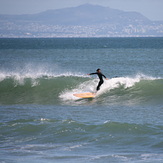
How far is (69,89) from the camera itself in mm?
21406

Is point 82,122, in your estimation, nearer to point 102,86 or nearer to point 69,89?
point 102,86

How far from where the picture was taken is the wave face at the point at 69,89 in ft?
60.8

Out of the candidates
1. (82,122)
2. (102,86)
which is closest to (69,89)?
(102,86)

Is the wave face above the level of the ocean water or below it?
above

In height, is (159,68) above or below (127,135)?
above

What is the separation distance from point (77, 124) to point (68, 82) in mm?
9895

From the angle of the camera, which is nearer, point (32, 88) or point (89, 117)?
point (89, 117)

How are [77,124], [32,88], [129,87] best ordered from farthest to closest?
[32,88]
[129,87]
[77,124]

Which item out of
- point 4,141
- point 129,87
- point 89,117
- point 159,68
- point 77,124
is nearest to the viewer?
point 4,141

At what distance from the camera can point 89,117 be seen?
45.6ft

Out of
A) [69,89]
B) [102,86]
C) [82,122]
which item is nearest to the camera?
[82,122]

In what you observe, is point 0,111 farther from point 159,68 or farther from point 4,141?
point 159,68

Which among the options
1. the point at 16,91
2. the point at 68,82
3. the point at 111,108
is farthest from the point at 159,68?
the point at 111,108

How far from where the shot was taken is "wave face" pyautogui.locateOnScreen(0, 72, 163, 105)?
1855cm
